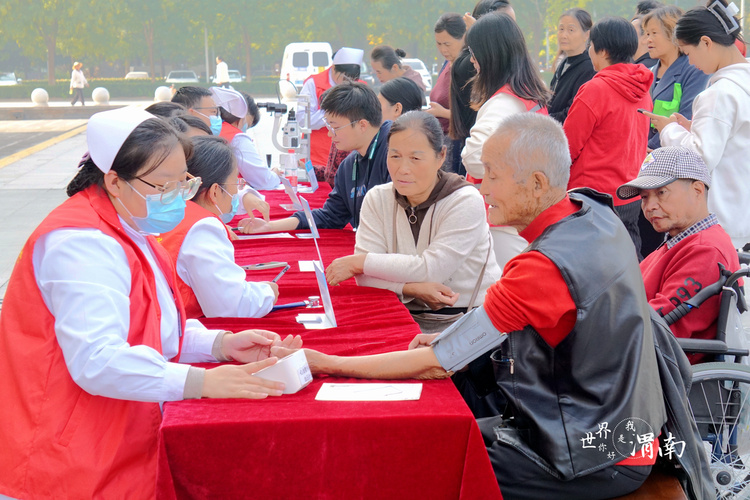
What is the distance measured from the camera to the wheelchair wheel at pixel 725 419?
2.19 meters

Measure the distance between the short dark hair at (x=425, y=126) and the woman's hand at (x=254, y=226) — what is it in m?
1.18

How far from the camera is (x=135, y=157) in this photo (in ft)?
5.92

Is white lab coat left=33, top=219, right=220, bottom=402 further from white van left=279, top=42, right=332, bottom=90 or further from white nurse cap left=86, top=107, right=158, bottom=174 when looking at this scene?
white van left=279, top=42, right=332, bottom=90

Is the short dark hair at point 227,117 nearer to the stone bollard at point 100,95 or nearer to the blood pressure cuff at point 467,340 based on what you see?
the blood pressure cuff at point 467,340

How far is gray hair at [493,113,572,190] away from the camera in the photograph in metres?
1.82

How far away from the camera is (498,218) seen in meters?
1.91

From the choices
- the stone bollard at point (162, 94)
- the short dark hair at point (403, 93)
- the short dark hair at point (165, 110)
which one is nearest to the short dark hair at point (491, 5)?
the short dark hair at point (403, 93)

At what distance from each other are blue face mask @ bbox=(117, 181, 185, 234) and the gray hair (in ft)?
2.70

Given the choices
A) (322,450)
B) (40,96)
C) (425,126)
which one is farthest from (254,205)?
(40,96)

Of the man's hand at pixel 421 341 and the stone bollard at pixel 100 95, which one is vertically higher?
the man's hand at pixel 421 341

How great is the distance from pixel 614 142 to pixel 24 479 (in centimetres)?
298

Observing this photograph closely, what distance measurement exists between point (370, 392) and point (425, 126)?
127cm

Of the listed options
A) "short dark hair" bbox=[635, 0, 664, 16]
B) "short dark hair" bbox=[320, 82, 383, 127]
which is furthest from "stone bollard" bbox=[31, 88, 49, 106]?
"short dark hair" bbox=[320, 82, 383, 127]

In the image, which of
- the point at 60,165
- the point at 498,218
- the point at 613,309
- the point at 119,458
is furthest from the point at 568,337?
the point at 60,165
